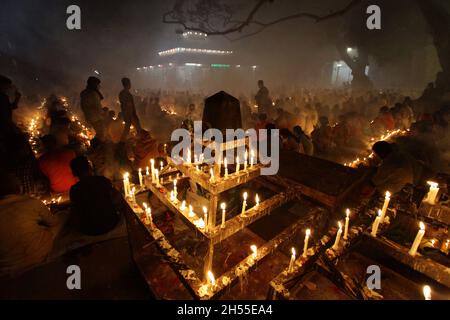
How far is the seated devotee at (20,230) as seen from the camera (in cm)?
281

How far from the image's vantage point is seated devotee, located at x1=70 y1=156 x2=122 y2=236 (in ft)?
11.2

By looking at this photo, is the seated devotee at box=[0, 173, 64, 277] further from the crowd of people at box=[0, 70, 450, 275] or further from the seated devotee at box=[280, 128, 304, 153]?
the seated devotee at box=[280, 128, 304, 153]

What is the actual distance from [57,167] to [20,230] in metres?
2.08

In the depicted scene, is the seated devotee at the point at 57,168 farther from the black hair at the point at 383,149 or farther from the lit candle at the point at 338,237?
the black hair at the point at 383,149

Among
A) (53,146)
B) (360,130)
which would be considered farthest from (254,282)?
(360,130)

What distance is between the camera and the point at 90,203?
11.3 feet

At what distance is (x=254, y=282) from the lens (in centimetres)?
340

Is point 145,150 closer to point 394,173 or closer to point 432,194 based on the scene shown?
point 394,173

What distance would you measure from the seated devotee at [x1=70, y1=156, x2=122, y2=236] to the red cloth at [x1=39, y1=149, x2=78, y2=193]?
1.33 m

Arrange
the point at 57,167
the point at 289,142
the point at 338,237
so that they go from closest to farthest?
the point at 338,237 < the point at 57,167 < the point at 289,142

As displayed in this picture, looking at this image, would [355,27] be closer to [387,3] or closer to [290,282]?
[387,3]

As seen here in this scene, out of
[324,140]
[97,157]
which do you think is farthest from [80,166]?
[324,140]

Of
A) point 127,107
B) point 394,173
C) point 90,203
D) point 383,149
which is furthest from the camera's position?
point 127,107
